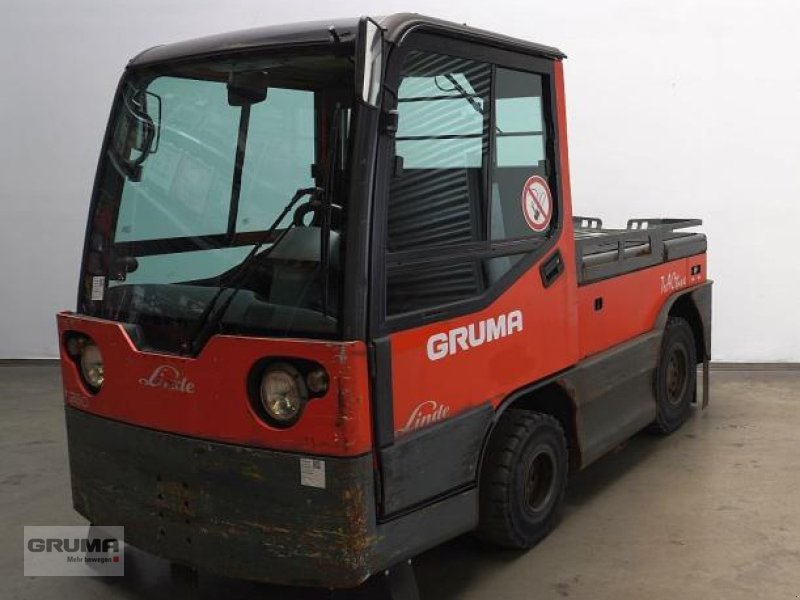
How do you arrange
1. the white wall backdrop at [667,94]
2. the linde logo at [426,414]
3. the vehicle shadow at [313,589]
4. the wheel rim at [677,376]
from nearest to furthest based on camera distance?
the linde logo at [426,414] → the vehicle shadow at [313,589] → the wheel rim at [677,376] → the white wall backdrop at [667,94]

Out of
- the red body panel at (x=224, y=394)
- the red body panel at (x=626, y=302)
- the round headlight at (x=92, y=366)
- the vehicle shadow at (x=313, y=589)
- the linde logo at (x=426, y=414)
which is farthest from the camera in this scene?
the red body panel at (x=626, y=302)

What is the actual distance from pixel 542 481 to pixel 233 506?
1.40m

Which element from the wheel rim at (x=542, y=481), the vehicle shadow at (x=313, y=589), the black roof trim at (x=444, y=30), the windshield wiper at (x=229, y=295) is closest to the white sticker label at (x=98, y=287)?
the windshield wiper at (x=229, y=295)

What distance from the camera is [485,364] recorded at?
2691mm

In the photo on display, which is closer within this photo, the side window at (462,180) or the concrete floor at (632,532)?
the side window at (462,180)

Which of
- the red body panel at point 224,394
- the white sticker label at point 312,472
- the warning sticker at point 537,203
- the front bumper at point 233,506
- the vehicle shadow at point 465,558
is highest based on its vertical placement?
the warning sticker at point 537,203

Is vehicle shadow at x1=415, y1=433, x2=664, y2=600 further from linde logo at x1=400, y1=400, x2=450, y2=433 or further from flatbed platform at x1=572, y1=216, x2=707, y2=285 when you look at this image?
flatbed platform at x1=572, y1=216, x2=707, y2=285

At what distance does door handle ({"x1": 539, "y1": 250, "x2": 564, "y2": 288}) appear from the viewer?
298 centimetres

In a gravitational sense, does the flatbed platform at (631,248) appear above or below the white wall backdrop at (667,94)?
below

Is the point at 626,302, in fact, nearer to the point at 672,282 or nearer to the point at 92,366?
the point at 672,282

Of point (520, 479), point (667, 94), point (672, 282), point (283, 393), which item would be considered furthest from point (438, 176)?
point (667, 94)

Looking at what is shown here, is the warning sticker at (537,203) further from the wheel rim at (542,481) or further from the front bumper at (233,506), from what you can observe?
the front bumper at (233,506)

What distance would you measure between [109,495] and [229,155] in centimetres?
119

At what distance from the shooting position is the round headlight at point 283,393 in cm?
224
